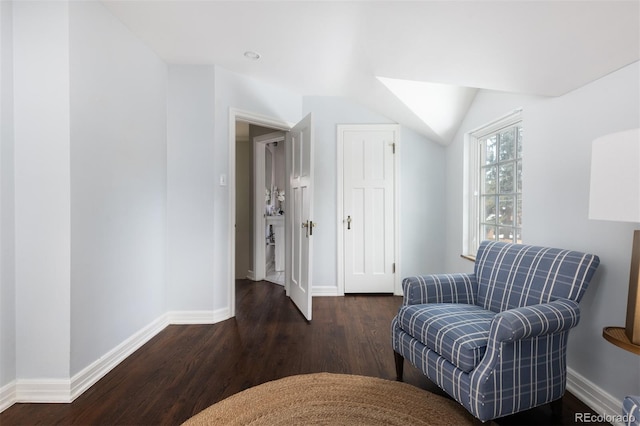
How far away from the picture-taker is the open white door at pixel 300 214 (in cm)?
300

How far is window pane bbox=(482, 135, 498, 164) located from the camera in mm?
2910

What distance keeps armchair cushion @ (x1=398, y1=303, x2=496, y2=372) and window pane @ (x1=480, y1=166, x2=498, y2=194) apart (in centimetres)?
139

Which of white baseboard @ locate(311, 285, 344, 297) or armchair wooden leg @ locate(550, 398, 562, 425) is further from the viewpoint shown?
white baseboard @ locate(311, 285, 344, 297)

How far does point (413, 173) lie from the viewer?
12.6 ft

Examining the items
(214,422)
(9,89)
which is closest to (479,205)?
(214,422)

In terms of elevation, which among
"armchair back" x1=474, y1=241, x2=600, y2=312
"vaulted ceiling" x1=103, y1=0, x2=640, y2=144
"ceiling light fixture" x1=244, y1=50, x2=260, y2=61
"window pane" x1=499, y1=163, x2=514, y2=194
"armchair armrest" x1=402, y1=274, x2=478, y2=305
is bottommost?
"armchair armrest" x1=402, y1=274, x2=478, y2=305

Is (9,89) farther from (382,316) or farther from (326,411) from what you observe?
(382,316)

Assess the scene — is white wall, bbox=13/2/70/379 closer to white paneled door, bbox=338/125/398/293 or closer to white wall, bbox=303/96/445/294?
white wall, bbox=303/96/445/294

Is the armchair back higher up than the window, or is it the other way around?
the window

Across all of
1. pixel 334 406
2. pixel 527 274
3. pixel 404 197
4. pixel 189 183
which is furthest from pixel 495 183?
pixel 189 183

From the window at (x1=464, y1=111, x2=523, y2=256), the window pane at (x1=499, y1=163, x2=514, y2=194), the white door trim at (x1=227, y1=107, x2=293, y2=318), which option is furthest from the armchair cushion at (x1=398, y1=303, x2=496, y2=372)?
the white door trim at (x1=227, y1=107, x2=293, y2=318)

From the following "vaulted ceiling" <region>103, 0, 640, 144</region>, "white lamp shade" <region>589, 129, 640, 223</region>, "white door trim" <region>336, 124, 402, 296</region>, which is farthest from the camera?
"white door trim" <region>336, 124, 402, 296</region>

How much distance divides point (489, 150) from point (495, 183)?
1.09 feet

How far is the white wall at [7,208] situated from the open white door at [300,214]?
1.96m
